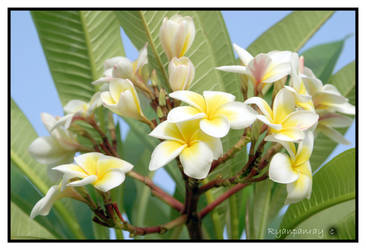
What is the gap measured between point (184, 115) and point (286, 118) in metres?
0.15

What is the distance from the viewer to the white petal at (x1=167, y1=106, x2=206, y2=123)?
54 cm

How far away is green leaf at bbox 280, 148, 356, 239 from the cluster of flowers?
11 cm

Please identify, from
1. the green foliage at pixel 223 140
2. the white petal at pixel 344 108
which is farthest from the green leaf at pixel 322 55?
the white petal at pixel 344 108

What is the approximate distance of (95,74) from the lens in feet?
3.33

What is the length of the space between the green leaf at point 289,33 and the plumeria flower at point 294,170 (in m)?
0.45

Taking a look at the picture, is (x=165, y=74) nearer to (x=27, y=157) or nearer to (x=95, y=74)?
(x=95, y=74)

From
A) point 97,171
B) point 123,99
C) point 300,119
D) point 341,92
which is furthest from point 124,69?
point 341,92

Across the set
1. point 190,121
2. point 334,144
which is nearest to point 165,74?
point 190,121

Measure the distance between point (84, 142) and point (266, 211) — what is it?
0.48m

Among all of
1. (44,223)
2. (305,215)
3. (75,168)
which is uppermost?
(75,168)

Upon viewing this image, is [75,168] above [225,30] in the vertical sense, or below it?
below

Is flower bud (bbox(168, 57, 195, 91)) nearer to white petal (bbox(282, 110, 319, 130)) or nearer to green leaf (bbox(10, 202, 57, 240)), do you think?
white petal (bbox(282, 110, 319, 130))

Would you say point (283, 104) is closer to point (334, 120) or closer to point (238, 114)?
point (238, 114)

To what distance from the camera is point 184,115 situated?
1.80ft
